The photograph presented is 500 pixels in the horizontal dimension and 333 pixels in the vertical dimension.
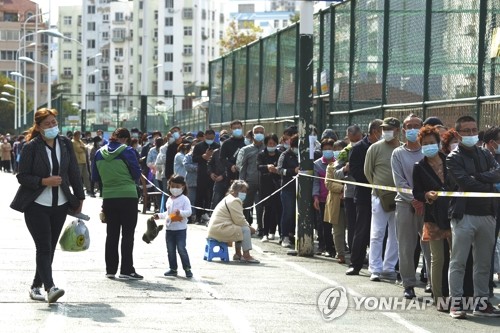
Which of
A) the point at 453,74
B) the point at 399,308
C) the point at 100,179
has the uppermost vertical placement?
the point at 453,74

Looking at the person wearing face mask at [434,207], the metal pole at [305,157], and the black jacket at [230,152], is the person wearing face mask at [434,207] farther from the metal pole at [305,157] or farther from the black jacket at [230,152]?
the black jacket at [230,152]

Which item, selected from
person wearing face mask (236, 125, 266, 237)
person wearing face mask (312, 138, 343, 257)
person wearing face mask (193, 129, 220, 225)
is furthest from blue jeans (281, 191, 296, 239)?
person wearing face mask (193, 129, 220, 225)

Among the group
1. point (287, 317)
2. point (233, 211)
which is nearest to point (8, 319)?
point (287, 317)

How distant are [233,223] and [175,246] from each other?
1.84 metres

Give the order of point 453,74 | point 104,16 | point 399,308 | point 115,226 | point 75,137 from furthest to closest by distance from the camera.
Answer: point 104,16, point 75,137, point 453,74, point 115,226, point 399,308

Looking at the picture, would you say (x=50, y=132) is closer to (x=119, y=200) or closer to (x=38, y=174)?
(x=38, y=174)

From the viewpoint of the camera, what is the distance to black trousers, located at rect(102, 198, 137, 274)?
15633 mm

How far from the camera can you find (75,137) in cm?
3672

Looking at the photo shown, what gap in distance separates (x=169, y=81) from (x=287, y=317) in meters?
157

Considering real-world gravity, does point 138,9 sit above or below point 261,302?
above

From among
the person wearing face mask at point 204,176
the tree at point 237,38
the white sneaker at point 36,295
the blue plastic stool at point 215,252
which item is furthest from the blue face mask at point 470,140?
the tree at point 237,38

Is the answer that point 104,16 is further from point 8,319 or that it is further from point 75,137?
point 8,319

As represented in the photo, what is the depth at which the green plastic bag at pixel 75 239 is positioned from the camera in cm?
1417

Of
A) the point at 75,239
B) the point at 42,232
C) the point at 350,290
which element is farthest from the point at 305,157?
the point at 42,232
